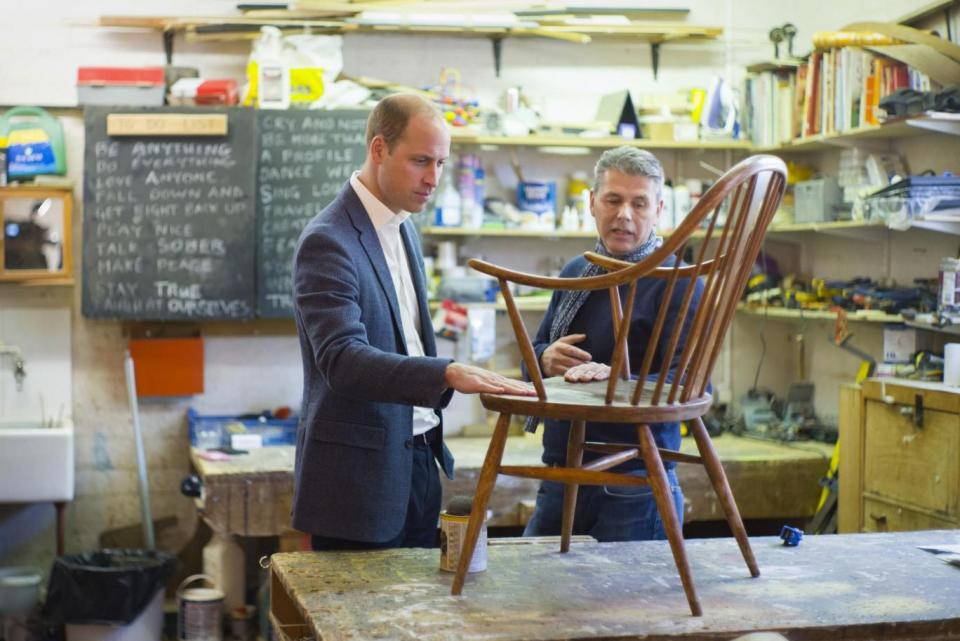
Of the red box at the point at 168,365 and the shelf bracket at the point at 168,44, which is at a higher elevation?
the shelf bracket at the point at 168,44

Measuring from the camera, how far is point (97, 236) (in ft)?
15.1

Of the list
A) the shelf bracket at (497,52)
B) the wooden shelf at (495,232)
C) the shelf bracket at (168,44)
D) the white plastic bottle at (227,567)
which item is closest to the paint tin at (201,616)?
the white plastic bottle at (227,567)

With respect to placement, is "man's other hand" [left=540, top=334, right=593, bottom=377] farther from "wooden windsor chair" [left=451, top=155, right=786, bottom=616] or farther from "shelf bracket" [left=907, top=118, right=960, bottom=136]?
"shelf bracket" [left=907, top=118, right=960, bottom=136]

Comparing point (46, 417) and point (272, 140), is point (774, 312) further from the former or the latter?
point (46, 417)

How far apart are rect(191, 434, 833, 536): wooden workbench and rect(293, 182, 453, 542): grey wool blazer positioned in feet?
6.07

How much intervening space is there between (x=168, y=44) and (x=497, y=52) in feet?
4.49

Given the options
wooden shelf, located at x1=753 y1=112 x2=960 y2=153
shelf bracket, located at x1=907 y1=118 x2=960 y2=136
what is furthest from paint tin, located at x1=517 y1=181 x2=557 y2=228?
shelf bracket, located at x1=907 y1=118 x2=960 y2=136

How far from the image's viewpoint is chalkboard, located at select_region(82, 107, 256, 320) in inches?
181

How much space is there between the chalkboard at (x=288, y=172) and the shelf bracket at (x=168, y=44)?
0.53 metres

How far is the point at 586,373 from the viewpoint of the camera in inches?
92.0

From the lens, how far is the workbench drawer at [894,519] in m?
3.46

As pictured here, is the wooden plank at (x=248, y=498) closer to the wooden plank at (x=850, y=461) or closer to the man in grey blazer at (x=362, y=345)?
the man in grey blazer at (x=362, y=345)

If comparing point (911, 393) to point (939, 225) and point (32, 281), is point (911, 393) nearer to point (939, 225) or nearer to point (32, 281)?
point (939, 225)

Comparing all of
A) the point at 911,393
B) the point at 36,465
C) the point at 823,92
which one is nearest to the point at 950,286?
the point at 911,393
